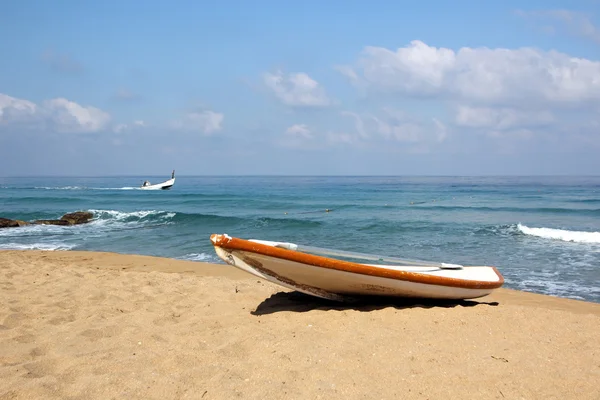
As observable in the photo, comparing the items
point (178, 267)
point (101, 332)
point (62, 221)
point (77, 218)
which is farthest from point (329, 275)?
point (77, 218)

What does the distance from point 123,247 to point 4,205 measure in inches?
911

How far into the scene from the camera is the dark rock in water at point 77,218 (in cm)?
2110

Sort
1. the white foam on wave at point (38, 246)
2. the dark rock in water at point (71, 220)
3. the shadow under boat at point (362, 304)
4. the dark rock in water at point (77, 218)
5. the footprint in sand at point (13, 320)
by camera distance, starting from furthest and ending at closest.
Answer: the dark rock in water at point (77, 218)
the dark rock in water at point (71, 220)
the white foam on wave at point (38, 246)
the shadow under boat at point (362, 304)
the footprint in sand at point (13, 320)

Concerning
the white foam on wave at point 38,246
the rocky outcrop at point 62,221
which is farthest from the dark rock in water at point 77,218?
the white foam on wave at point 38,246

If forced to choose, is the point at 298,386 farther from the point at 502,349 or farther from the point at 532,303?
the point at 532,303

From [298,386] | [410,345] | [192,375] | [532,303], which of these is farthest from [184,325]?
[532,303]

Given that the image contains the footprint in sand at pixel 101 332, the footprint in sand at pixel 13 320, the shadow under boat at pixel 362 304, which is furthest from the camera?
the shadow under boat at pixel 362 304

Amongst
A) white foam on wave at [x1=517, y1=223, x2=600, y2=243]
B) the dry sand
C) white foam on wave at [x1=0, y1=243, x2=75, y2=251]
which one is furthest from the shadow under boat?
white foam on wave at [x1=517, y1=223, x2=600, y2=243]

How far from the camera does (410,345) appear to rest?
428cm

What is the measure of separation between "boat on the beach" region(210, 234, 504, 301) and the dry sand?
21 cm

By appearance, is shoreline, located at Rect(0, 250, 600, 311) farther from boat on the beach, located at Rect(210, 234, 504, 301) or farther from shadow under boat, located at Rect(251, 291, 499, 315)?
boat on the beach, located at Rect(210, 234, 504, 301)

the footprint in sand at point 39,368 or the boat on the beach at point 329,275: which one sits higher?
the boat on the beach at point 329,275

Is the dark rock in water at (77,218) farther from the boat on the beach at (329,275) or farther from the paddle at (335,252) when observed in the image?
the boat on the beach at (329,275)

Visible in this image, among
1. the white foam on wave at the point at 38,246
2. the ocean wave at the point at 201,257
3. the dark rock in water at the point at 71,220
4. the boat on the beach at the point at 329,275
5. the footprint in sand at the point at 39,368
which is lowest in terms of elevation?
the white foam on wave at the point at 38,246
